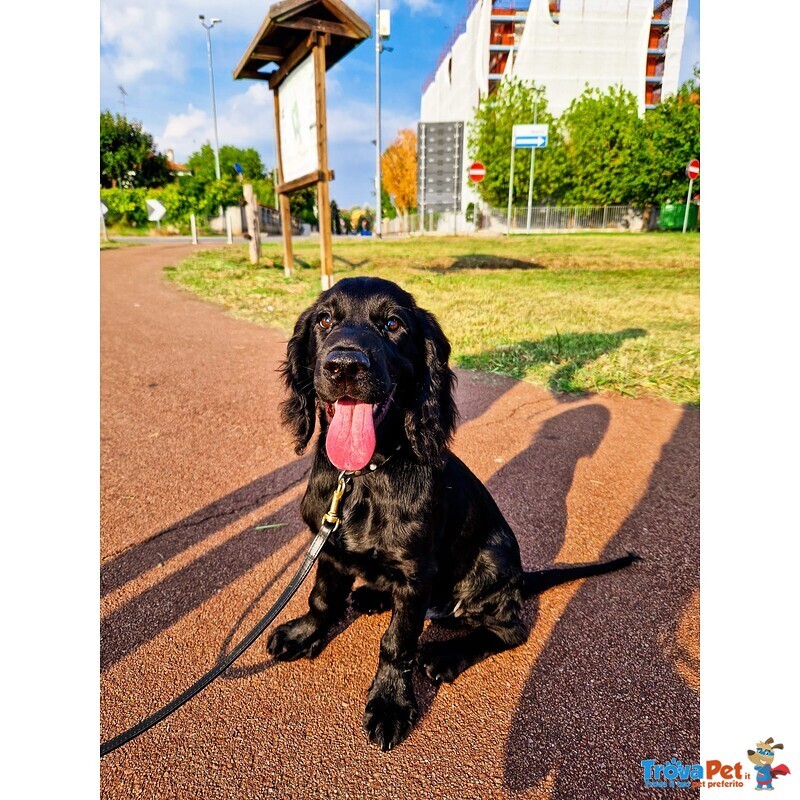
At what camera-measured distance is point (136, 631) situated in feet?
7.70

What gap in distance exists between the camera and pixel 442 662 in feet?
7.01

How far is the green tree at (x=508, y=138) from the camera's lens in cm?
4303

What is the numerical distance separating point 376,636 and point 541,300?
10135mm

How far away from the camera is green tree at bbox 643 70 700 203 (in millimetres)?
36500

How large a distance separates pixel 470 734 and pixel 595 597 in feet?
3.62

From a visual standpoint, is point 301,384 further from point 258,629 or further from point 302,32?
point 302,32

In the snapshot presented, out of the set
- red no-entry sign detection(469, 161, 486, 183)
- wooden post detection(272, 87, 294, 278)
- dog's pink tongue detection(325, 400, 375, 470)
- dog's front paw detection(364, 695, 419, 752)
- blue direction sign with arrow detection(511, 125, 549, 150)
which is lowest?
dog's front paw detection(364, 695, 419, 752)

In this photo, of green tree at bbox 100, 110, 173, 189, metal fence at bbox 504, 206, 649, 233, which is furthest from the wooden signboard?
green tree at bbox 100, 110, 173, 189

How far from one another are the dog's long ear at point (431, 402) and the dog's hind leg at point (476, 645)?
0.82 m

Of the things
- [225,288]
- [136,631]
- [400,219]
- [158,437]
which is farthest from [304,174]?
[400,219]

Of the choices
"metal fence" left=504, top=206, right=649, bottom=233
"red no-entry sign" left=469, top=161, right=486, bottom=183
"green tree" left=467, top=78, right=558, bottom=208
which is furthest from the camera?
"metal fence" left=504, top=206, right=649, bottom=233
